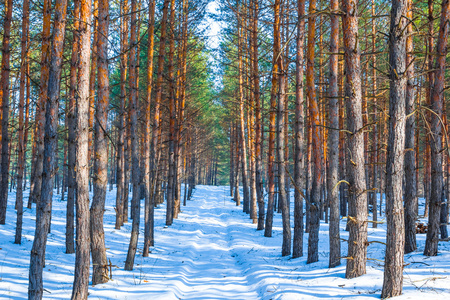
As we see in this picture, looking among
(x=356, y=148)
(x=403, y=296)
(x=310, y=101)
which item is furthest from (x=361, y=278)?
(x=310, y=101)

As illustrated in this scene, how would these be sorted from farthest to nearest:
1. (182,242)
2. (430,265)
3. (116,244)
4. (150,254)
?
1. (182,242)
2. (116,244)
3. (150,254)
4. (430,265)

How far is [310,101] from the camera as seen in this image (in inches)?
358

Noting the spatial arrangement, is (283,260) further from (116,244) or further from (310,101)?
(116,244)

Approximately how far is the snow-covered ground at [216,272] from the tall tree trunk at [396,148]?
23 cm

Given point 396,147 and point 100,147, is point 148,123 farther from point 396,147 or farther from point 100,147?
point 396,147

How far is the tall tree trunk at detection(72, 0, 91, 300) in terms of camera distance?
19.1 ft

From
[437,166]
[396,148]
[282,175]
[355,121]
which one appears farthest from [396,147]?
[282,175]

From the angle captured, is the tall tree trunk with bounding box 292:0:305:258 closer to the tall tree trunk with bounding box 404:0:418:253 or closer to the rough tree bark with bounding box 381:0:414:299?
the tall tree trunk with bounding box 404:0:418:253

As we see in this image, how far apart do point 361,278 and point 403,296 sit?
143 centimetres

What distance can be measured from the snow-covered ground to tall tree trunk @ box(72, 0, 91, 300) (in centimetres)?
68

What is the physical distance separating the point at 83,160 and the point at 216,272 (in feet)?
16.1

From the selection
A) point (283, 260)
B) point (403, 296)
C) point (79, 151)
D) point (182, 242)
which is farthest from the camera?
point (182, 242)

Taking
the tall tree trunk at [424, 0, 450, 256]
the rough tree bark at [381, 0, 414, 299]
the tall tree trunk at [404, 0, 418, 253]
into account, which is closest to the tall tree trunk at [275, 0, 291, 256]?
the tall tree trunk at [404, 0, 418, 253]

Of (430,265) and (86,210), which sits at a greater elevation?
(86,210)
